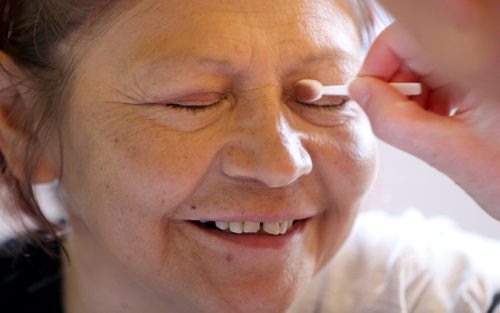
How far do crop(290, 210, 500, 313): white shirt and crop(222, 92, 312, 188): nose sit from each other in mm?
510

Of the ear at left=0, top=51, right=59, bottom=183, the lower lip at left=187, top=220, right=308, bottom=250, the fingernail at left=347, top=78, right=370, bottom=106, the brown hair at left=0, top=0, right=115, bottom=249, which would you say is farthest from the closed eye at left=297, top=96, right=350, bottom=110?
the ear at left=0, top=51, right=59, bottom=183

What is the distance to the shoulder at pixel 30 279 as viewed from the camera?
1555 millimetres

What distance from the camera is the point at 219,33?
1.06 meters

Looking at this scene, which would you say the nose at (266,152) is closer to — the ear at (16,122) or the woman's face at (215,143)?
the woman's face at (215,143)

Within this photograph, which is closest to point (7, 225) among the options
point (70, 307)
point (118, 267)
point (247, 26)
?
point (70, 307)

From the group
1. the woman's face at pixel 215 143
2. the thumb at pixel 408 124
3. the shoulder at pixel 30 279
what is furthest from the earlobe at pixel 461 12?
the shoulder at pixel 30 279

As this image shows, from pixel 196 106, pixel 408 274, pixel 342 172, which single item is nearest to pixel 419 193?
pixel 408 274

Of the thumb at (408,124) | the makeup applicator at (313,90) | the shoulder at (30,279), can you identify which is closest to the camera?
the thumb at (408,124)

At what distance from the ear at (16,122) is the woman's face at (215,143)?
13cm

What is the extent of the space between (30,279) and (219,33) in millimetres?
865

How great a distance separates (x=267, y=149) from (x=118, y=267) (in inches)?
17.2

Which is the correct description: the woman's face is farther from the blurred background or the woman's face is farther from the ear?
the blurred background

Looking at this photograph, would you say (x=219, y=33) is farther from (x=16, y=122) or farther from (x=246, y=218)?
(x=16, y=122)

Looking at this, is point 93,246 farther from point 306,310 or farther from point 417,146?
point 417,146
